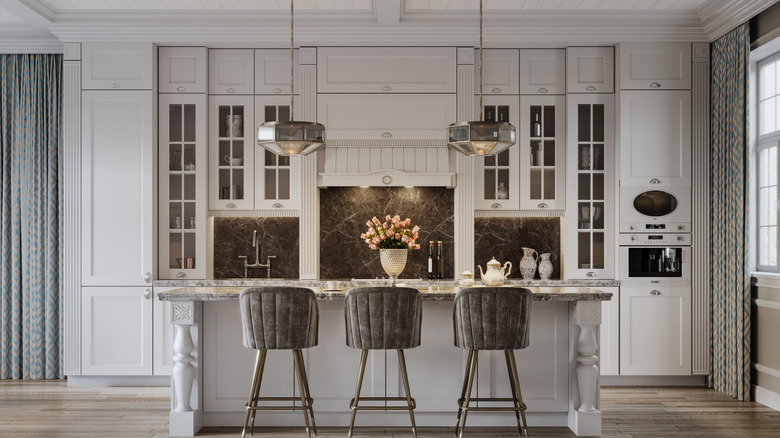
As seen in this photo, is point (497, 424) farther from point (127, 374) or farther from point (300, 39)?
point (300, 39)

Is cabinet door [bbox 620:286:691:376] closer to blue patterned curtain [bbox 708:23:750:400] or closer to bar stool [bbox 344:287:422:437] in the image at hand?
blue patterned curtain [bbox 708:23:750:400]

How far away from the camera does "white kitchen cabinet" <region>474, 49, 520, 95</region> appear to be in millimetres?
5496

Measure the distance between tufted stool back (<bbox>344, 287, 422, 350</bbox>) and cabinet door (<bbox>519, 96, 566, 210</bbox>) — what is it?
2416 mm

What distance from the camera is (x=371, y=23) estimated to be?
526 cm

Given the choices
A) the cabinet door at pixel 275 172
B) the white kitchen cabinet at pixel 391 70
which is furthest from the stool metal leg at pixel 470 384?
the white kitchen cabinet at pixel 391 70

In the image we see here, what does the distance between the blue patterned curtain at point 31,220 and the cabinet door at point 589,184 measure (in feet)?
14.7

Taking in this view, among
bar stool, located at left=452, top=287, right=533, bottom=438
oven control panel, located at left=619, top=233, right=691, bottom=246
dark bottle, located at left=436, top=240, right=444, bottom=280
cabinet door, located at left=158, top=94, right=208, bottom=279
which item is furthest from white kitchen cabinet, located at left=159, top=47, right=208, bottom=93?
oven control panel, located at left=619, top=233, right=691, bottom=246

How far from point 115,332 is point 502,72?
4.01 metres

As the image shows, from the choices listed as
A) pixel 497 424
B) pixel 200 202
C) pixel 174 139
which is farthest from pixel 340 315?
pixel 174 139

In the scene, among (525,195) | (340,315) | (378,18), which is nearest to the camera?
(340,315)

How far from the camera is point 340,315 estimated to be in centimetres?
395

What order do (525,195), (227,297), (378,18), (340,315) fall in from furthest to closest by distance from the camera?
(525,195) < (378,18) < (340,315) < (227,297)

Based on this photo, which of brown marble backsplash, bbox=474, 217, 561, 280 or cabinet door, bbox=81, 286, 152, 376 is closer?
cabinet door, bbox=81, 286, 152, 376

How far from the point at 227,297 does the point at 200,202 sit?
1.99 metres
